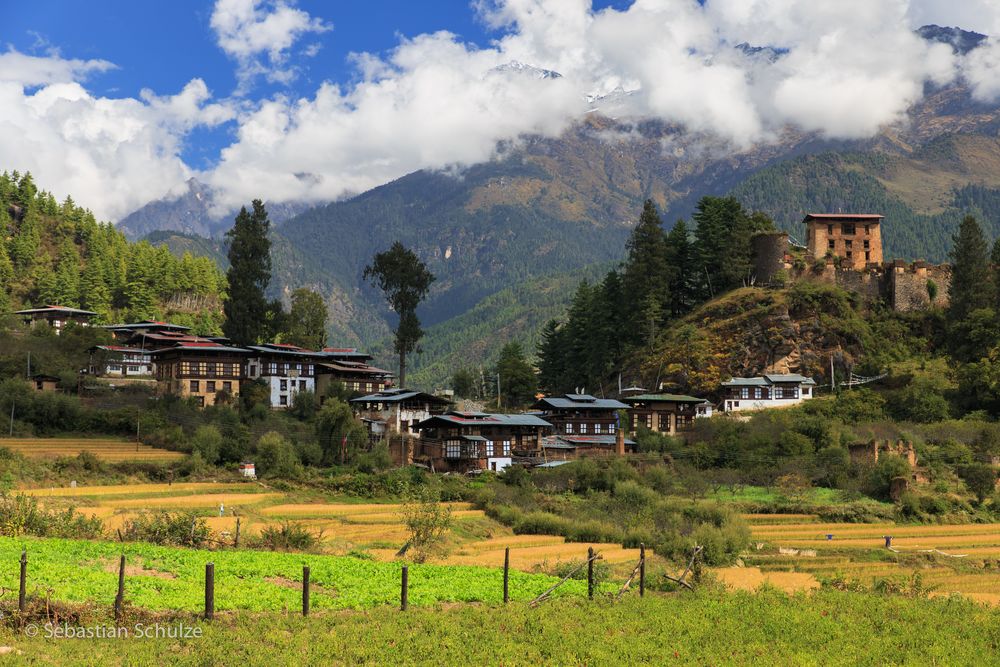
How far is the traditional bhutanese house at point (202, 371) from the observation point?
266ft

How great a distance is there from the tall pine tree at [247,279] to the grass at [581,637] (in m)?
63.5

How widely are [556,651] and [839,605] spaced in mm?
11637

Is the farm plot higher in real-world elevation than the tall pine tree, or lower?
lower

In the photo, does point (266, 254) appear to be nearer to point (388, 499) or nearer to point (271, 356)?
point (271, 356)

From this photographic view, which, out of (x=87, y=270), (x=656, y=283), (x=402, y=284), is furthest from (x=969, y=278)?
(x=87, y=270)

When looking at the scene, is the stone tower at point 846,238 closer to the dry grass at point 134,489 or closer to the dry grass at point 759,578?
the dry grass at point 759,578

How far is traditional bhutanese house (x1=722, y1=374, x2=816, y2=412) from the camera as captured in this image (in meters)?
85.2

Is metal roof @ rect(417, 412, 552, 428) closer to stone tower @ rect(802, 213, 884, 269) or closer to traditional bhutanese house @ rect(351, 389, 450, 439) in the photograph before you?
traditional bhutanese house @ rect(351, 389, 450, 439)

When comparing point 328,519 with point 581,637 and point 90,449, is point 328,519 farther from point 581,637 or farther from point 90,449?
point 581,637

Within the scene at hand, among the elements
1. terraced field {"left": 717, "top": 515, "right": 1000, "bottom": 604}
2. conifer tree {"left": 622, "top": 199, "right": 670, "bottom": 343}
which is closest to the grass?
terraced field {"left": 717, "top": 515, "right": 1000, "bottom": 604}

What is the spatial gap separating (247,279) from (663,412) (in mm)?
38422

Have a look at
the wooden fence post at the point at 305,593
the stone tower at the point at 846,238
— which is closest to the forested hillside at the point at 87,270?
the stone tower at the point at 846,238

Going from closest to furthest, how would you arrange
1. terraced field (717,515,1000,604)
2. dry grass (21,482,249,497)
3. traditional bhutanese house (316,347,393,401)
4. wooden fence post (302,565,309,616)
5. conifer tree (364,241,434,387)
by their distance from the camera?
wooden fence post (302,565,309,616)
terraced field (717,515,1000,604)
dry grass (21,482,249,497)
traditional bhutanese house (316,347,393,401)
conifer tree (364,241,434,387)

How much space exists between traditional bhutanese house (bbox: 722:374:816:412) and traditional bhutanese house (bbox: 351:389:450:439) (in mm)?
25694
